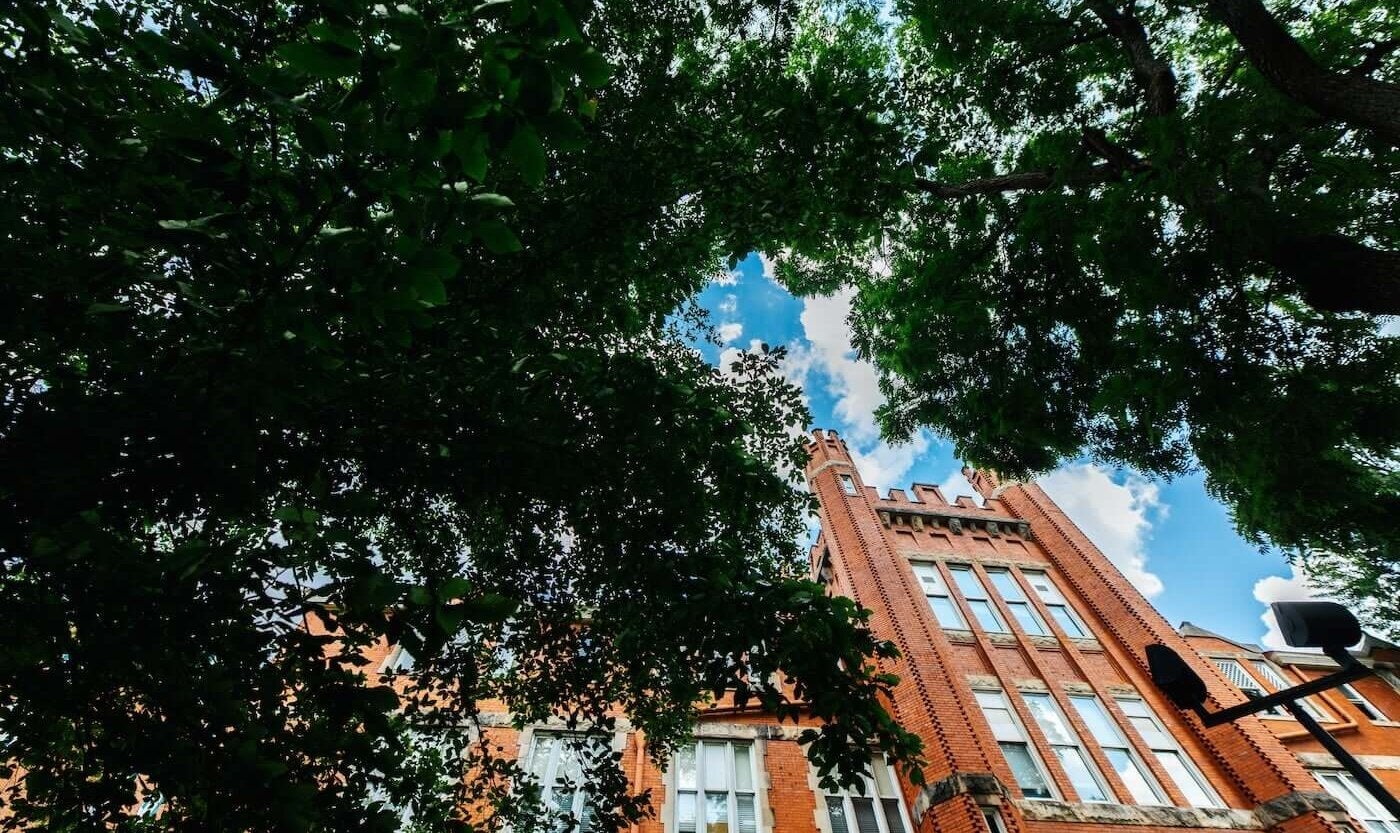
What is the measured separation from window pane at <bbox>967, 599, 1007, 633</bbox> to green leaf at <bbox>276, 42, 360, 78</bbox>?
17341 millimetres

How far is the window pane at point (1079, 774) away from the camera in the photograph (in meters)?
11.1

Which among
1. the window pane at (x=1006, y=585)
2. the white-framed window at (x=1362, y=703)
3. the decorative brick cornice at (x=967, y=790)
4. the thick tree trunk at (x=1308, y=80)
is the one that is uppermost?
the window pane at (x=1006, y=585)

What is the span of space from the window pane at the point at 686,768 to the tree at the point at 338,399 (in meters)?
5.98

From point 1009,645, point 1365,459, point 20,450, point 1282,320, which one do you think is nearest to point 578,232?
point 20,450

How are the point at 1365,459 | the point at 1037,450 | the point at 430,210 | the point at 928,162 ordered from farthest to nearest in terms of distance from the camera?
the point at 1037,450
the point at 1365,459
the point at 928,162
the point at 430,210

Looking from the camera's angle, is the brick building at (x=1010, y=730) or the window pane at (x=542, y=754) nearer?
the brick building at (x=1010, y=730)

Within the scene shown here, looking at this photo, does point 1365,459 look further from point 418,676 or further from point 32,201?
point 32,201

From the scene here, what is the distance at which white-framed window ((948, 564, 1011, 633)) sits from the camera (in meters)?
15.3

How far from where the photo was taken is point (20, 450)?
8.62ft

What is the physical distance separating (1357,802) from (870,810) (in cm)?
1397

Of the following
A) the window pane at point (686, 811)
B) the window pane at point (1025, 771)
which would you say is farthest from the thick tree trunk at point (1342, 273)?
the window pane at point (686, 811)

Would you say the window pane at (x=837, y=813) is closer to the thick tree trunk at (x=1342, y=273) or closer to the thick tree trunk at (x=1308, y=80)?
the thick tree trunk at (x=1342, y=273)

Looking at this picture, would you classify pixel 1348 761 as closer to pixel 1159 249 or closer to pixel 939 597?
pixel 1159 249

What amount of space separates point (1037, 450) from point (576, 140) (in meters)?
10.8
